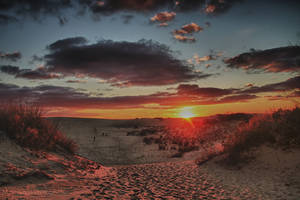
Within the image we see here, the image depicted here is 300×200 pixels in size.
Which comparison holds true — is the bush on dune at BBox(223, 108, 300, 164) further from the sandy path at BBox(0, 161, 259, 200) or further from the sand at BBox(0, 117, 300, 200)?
the sandy path at BBox(0, 161, 259, 200)

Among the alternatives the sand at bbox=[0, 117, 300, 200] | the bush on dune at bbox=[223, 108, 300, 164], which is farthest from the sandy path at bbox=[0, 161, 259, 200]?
the bush on dune at bbox=[223, 108, 300, 164]

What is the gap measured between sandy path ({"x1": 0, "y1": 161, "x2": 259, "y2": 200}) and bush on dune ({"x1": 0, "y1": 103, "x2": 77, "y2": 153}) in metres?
2.51

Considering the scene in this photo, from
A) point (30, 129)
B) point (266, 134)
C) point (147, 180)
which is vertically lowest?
point (147, 180)

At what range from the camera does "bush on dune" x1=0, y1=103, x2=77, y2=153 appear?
866 centimetres

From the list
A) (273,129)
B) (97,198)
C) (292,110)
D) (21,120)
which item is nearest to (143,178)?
(97,198)

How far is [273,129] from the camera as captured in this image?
10094mm

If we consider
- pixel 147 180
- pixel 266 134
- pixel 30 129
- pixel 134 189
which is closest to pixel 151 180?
pixel 147 180

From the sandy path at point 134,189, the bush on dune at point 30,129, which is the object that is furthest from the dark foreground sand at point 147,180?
the bush on dune at point 30,129

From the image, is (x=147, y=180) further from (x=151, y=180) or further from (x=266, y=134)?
(x=266, y=134)

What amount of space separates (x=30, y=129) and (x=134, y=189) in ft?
17.1

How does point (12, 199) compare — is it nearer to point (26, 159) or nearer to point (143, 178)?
point (26, 159)

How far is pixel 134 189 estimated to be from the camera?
6.91m

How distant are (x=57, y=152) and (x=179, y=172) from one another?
566cm

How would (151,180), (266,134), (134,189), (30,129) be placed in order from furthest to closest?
(266,134) → (30,129) → (151,180) → (134,189)
